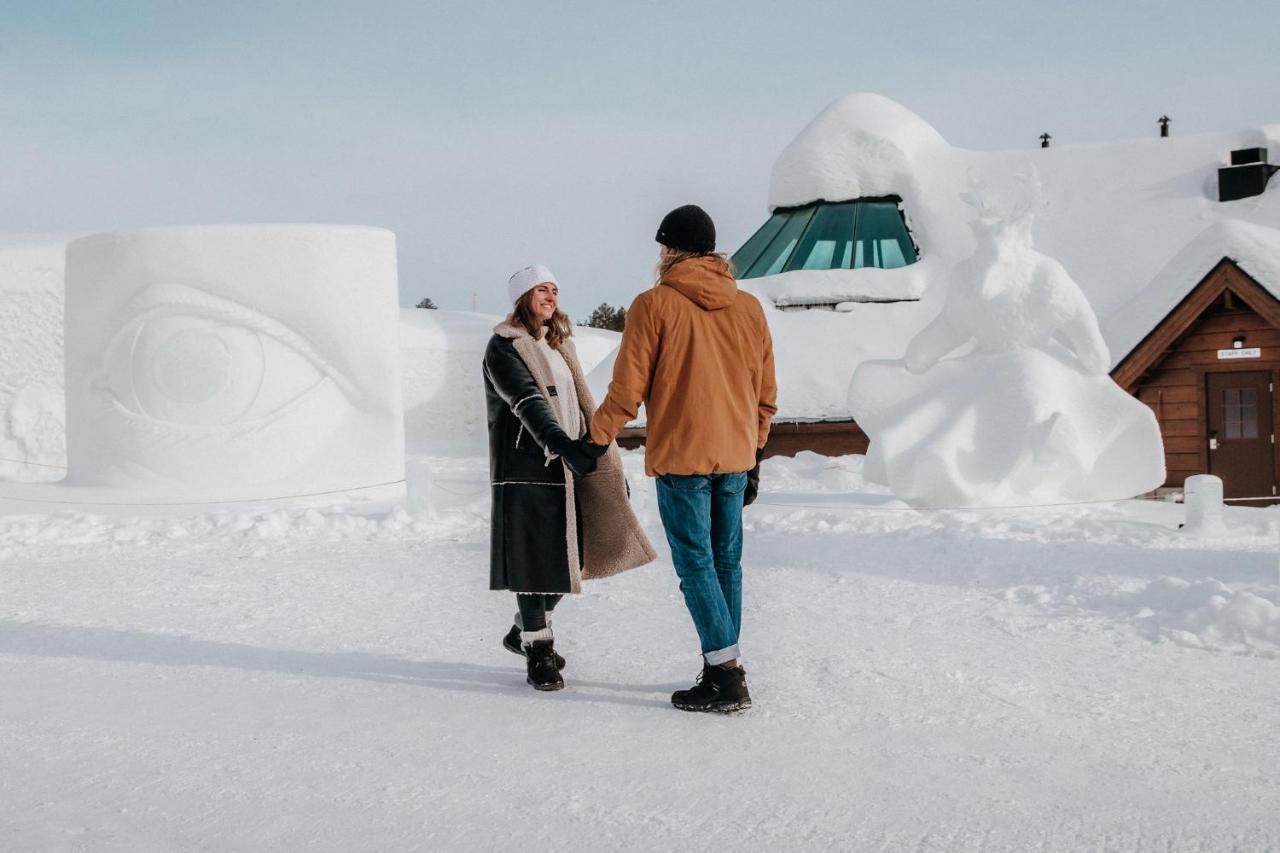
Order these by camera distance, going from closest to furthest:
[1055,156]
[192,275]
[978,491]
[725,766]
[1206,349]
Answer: [725,766], [978,491], [192,275], [1206,349], [1055,156]

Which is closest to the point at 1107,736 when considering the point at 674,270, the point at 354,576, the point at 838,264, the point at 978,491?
the point at 674,270

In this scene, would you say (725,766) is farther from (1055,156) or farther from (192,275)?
(1055,156)

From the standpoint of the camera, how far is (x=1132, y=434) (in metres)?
9.09

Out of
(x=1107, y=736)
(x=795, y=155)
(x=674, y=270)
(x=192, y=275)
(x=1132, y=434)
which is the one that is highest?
(x=795, y=155)

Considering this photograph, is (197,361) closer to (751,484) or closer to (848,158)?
(751,484)

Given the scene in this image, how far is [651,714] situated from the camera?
11.1ft

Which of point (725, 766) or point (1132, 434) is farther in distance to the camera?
point (1132, 434)

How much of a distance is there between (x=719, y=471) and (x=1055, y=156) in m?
16.1

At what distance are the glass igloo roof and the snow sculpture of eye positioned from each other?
24.4 feet

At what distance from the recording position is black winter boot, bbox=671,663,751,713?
Result: 3346mm

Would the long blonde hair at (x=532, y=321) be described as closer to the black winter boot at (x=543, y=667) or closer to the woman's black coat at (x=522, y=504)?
the woman's black coat at (x=522, y=504)

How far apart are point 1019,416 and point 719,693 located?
20.8 feet

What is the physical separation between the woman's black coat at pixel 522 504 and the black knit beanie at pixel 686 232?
0.61 meters

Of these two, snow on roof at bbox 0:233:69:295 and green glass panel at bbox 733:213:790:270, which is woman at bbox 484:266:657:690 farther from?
snow on roof at bbox 0:233:69:295
